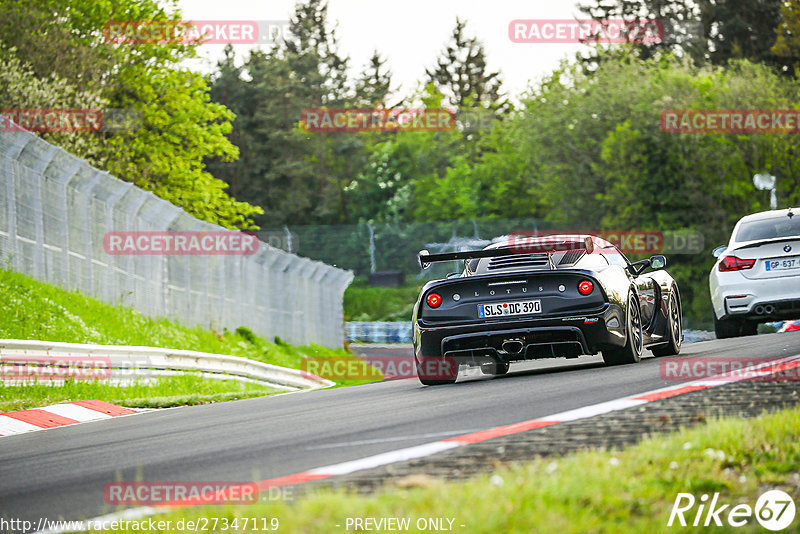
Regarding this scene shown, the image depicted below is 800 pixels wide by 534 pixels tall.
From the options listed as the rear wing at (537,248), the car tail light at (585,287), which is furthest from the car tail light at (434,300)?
the car tail light at (585,287)

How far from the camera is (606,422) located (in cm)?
653

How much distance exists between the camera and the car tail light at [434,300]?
421 inches

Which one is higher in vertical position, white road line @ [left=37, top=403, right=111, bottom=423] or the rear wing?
the rear wing

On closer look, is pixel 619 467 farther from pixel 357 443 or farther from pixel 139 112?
pixel 139 112

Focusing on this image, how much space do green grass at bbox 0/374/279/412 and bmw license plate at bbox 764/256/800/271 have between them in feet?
21.8

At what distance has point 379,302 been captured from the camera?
193 ft

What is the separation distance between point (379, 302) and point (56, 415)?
47473 mm

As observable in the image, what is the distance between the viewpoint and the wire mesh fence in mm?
17844

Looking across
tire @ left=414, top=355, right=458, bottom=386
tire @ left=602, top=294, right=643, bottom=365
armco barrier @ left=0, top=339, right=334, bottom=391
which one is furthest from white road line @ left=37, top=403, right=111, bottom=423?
tire @ left=602, top=294, right=643, bottom=365

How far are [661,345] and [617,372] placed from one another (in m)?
2.57

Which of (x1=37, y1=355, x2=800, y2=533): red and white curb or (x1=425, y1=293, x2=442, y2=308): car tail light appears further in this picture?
(x1=425, y1=293, x2=442, y2=308): car tail light

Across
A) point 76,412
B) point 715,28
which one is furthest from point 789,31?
point 76,412

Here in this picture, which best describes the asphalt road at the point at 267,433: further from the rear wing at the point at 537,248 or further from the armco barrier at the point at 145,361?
the armco barrier at the point at 145,361

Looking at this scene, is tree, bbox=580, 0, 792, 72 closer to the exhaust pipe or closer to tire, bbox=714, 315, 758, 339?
tire, bbox=714, 315, 758, 339
